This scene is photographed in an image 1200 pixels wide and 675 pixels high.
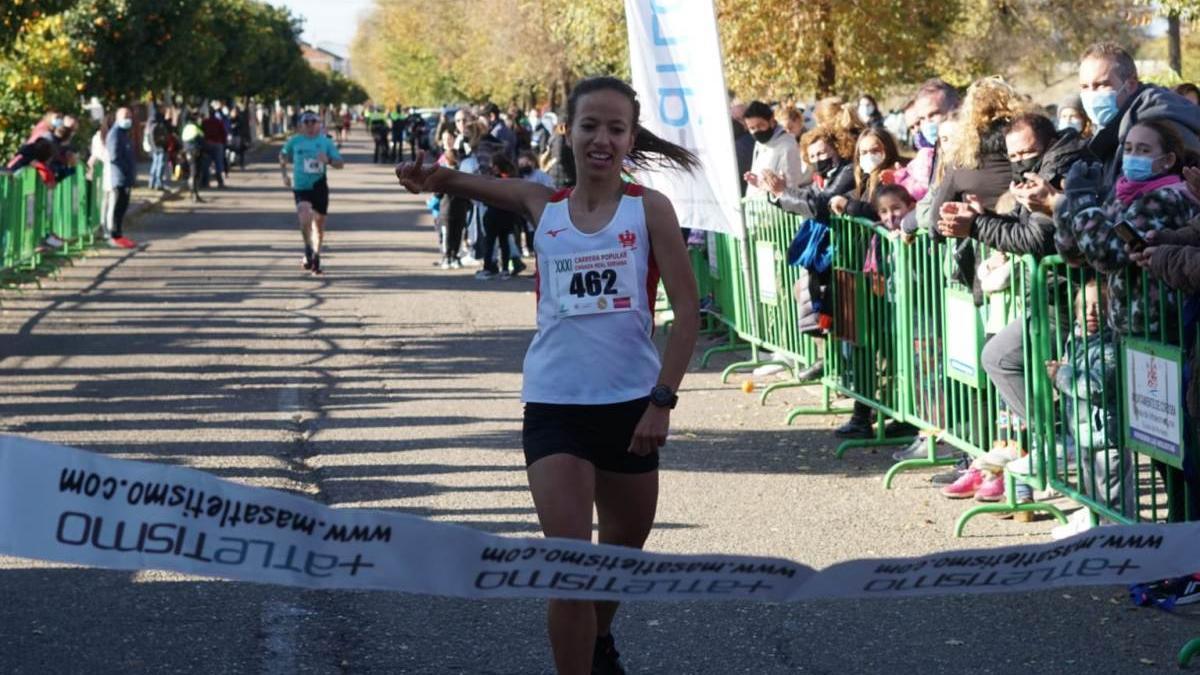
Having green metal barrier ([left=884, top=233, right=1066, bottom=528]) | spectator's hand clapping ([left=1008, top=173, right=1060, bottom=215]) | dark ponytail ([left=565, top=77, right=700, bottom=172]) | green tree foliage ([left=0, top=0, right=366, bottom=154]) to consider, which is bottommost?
green metal barrier ([left=884, top=233, right=1066, bottom=528])

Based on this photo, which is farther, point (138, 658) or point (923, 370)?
point (923, 370)

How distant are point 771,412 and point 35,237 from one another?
1063 cm

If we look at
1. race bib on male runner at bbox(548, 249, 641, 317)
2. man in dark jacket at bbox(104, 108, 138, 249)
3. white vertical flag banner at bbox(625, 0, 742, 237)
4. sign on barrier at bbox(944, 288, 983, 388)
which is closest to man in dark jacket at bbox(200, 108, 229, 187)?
man in dark jacket at bbox(104, 108, 138, 249)

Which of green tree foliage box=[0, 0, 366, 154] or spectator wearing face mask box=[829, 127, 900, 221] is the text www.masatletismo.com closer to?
spectator wearing face mask box=[829, 127, 900, 221]

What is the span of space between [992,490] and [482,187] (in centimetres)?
394

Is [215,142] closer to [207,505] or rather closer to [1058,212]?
[1058,212]

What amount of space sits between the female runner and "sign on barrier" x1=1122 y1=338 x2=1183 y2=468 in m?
2.09

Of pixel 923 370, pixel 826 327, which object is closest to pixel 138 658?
pixel 923 370

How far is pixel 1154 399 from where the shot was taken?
6.47 metres

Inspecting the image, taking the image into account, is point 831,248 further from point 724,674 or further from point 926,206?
point 724,674

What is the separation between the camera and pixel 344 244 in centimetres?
2662

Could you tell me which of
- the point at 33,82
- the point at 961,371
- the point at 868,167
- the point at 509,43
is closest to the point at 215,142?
the point at 33,82

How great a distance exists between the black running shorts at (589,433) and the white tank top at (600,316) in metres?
0.03

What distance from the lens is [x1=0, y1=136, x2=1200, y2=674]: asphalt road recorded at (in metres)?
6.05
